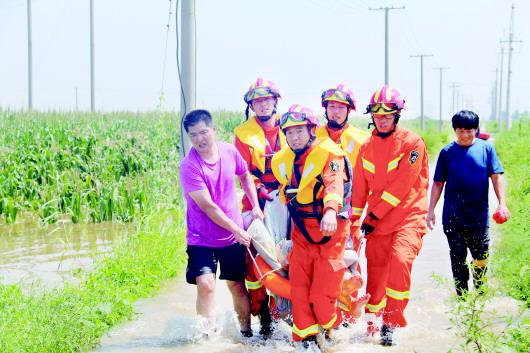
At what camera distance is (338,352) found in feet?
21.1

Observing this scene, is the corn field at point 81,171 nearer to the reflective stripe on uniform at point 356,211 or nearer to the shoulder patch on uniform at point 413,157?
the reflective stripe on uniform at point 356,211

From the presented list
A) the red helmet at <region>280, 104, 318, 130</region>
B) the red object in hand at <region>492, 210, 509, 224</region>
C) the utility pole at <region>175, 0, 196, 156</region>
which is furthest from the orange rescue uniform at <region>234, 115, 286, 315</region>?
the utility pole at <region>175, 0, 196, 156</region>

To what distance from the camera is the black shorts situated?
6652 millimetres

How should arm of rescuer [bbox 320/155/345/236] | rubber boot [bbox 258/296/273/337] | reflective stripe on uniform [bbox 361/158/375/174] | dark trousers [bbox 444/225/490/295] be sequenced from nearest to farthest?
1. arm of rescuer [bbox 320/155/345/236]
2. reflective stripe on uniform [bbox 361/158/375/174]
3. rubber boot [bbox 258/296/273/337]
4. dark trousers [bbox 444/225/490/295]

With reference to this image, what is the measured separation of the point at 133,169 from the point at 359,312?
10.7m

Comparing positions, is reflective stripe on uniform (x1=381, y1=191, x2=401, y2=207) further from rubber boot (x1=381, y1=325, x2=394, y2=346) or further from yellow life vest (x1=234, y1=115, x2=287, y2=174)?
yellow life vest (x1=234, y1=115, x2=287, y2=174)

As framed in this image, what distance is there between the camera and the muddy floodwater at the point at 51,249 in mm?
9953

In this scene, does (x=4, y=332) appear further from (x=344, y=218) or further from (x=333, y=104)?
(x=333, y=104)

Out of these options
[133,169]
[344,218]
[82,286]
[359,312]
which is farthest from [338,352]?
[133,169]

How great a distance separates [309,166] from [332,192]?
27 cm

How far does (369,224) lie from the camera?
270 inches

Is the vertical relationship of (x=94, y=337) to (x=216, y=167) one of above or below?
below

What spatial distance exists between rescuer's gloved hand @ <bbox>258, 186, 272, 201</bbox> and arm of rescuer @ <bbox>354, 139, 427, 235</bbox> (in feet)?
3.09

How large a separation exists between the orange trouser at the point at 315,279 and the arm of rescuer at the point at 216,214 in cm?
44
